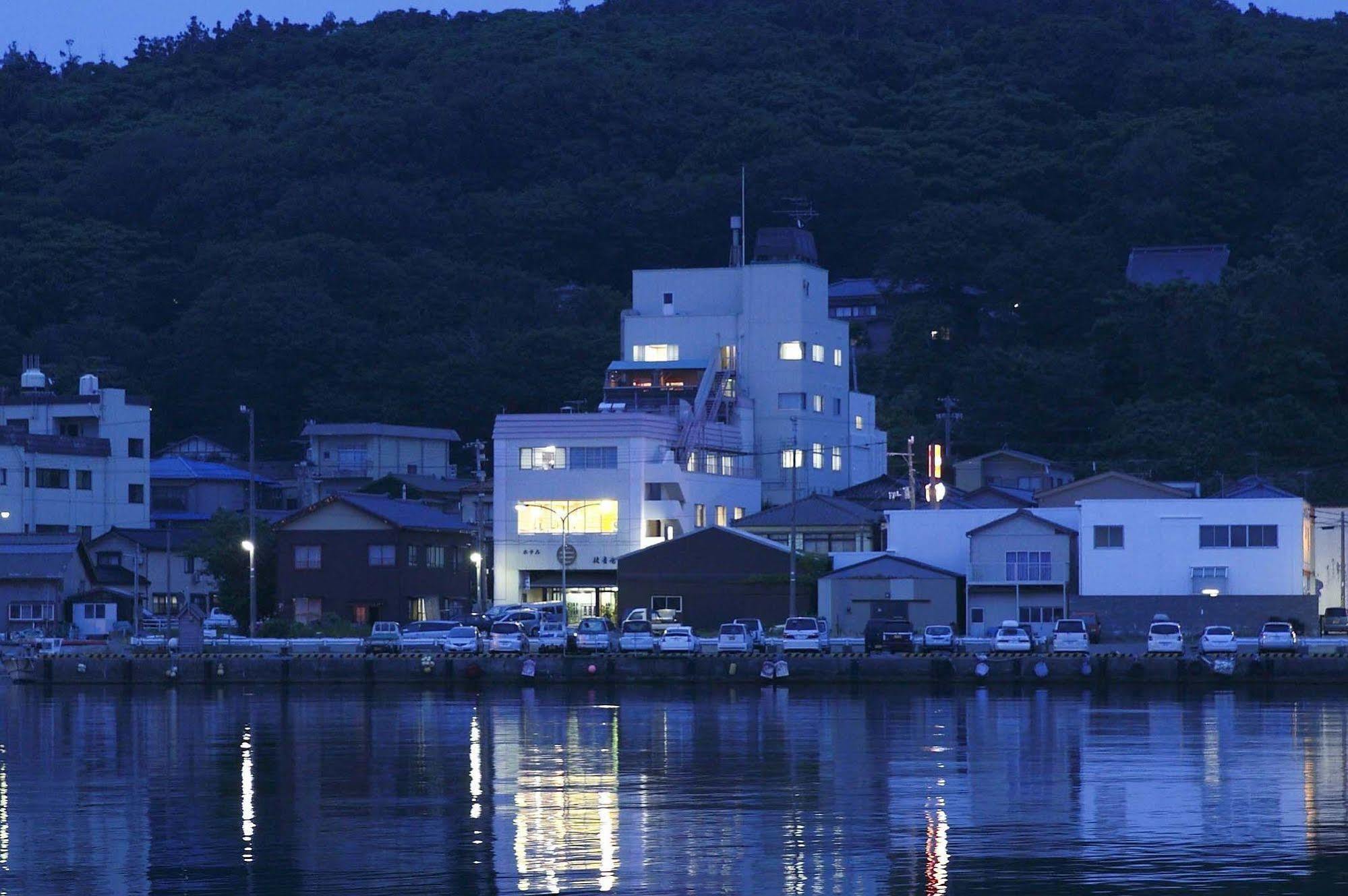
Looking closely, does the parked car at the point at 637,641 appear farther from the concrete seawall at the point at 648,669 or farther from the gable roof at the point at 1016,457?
the gable roof at the point at 1016,457

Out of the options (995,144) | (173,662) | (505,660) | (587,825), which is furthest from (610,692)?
(995,144)

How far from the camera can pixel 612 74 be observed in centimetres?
12731

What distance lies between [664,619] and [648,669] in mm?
10947

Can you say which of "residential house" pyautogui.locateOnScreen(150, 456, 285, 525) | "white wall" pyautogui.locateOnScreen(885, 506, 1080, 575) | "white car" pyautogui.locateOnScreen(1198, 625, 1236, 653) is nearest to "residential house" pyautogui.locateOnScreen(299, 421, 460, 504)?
"residential house" pyautogui.locateOnScreen(150, 456, 285, 525)

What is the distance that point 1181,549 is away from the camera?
58.4 m

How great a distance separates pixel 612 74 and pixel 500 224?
20682mm

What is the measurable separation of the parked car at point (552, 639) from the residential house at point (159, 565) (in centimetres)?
2394

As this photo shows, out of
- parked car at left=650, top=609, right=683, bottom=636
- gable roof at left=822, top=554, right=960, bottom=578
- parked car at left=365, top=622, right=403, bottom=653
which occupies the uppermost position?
gable roof at left=822, top=554, right=960, bottom=578

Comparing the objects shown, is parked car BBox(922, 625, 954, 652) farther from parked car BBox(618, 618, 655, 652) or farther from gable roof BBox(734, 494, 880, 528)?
gable roof BBox(734, 494, 880, 528)

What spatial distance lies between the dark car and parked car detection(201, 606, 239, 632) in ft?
62.0

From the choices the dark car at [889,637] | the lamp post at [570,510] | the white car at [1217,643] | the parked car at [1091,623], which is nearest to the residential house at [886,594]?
the parked car at [1091,623]

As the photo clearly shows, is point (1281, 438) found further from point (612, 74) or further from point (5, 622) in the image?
point (612, 74)

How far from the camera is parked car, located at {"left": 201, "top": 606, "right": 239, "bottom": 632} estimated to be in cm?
5962

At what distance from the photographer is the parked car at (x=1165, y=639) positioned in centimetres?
4953
